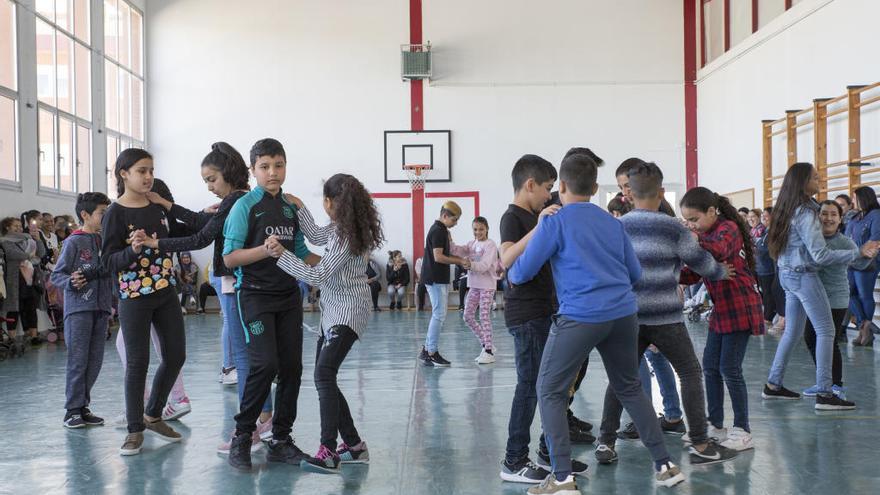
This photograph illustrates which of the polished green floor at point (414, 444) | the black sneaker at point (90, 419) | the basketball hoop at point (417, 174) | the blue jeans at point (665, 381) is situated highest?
the basketball hoop at point (417, 174)

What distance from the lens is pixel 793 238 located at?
16.0ft

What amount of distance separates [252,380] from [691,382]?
6.56 ft

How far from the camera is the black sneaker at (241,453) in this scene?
3809 millimetres

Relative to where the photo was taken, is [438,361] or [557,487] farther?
[438,361]

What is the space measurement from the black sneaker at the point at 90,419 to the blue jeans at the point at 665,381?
3.14 meters

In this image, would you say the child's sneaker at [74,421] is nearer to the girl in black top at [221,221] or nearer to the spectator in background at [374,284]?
the girl in black top at [221,221]

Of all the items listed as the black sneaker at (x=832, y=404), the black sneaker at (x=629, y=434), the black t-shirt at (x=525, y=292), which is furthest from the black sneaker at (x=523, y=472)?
the black sneaker at (x=832, y=404)

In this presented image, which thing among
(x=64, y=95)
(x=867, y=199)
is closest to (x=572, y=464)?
(x=867, y=199)

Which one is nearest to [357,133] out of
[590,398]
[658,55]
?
[658,55]

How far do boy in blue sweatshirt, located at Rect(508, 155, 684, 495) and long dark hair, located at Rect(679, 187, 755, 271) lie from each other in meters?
0.96

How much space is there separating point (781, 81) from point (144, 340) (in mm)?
10671

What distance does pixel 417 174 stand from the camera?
16.0 m

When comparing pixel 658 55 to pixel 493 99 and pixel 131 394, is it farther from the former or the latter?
pixel 131 394

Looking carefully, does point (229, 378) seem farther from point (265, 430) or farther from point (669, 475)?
point (669, 475)
